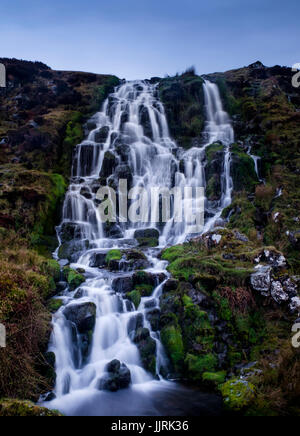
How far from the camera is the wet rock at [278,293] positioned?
7.08 m

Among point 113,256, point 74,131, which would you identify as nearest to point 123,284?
point 113,256

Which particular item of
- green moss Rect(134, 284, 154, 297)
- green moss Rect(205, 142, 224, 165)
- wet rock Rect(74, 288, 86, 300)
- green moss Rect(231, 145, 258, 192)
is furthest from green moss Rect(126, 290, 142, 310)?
green moss Rect(205, 142, 224, 165)

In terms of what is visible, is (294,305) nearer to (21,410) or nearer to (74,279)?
(21,410)

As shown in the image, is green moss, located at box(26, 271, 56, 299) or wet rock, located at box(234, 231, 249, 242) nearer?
green moss, located at box(26, 271, 56, 299)

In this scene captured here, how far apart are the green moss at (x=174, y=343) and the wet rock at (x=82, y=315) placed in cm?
193

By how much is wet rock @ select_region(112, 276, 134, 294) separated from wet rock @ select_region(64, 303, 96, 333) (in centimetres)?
122

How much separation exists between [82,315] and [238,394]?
13.5 feet

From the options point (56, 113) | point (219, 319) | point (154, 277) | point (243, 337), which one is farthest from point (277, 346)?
point (56, 113)

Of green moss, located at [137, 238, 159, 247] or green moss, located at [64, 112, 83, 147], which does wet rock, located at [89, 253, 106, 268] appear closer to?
green moss, located at [137, 238, 159, 247]

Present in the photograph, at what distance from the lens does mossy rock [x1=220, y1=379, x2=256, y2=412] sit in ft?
16.2

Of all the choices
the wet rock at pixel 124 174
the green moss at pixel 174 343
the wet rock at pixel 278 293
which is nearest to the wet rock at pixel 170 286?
the green moss at pixel 174 343

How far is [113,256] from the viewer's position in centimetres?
1082

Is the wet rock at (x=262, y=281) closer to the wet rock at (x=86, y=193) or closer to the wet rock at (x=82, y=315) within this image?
the wet rock at (x=82, y=315)
